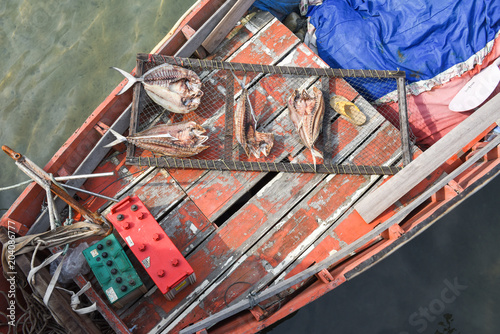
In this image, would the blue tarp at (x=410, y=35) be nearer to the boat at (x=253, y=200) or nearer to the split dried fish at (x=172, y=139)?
the boat at (x=253, y=200)

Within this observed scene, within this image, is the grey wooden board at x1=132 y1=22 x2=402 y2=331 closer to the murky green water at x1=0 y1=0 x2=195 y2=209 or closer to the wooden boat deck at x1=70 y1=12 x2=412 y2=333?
the wooden boat deck at x1=70 y1=12 x2=412 y2=333

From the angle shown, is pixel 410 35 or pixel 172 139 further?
pixel 410 35

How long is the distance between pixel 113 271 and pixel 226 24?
13.0 ft

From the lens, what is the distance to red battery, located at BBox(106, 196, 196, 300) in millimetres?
4492

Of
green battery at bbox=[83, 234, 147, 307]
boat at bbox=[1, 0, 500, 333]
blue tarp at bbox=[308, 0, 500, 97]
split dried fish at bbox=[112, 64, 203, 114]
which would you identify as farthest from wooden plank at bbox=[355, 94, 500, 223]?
green battery at bbox=[83, 234, 147, 307]

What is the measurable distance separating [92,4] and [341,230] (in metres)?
6.85

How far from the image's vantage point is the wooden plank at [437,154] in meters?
4.76

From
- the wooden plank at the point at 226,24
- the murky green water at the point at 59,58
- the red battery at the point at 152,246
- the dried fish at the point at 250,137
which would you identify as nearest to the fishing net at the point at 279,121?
the dried fish at the point at 250,137

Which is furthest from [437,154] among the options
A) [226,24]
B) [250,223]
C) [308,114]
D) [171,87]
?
[171,87]

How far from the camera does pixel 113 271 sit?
452 centimetres

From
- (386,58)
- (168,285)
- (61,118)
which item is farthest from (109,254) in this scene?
(386,58)

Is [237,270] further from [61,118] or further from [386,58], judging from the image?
[61,118]

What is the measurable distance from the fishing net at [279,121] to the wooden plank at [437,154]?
495mm

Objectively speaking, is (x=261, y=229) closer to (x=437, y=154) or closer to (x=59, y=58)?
(x=437, y=154)
